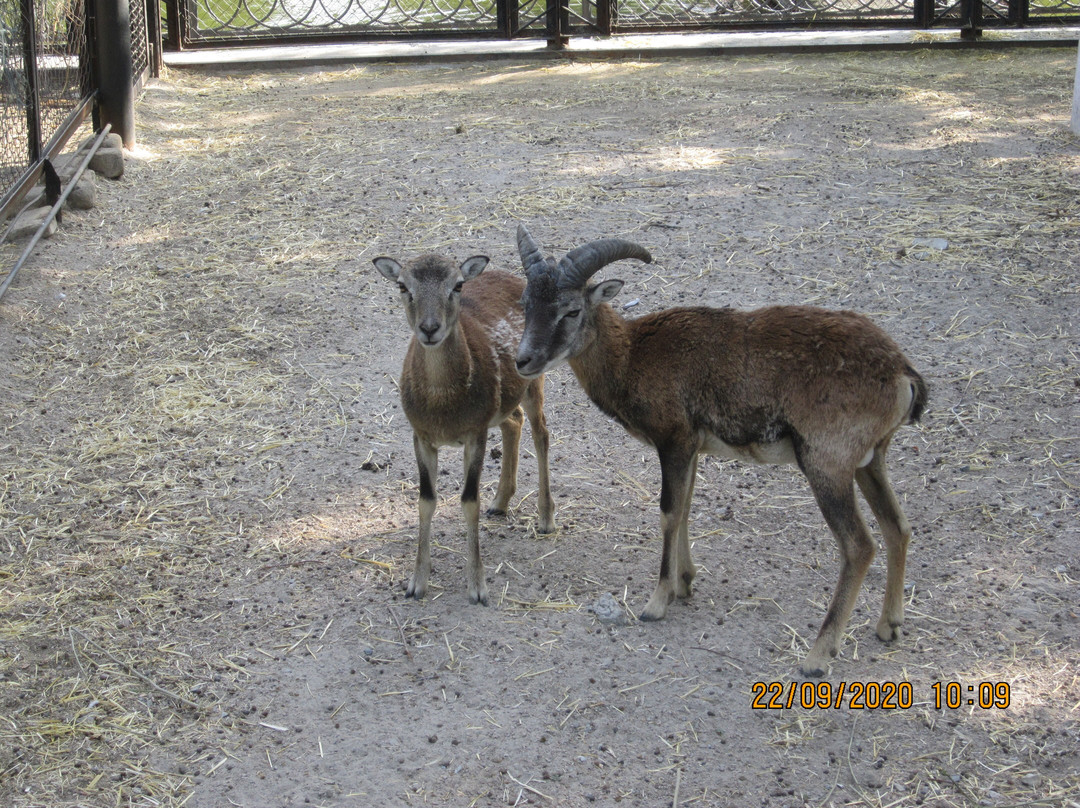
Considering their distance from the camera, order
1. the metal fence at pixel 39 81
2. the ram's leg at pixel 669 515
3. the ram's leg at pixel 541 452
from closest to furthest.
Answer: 1. the ram's leg at pixel 669 515
2. the ram's leg at pixel 541 452
3. the metal fence at pixel 39 81

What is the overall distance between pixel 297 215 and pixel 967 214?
6.53 metres

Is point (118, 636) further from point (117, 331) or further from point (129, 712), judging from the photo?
point (117, 331)

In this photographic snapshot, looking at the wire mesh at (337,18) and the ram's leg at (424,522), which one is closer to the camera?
the ram's leg at (424,522)

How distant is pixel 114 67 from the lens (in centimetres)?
1244

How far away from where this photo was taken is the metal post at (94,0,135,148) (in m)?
12.4

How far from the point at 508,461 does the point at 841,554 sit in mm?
2390

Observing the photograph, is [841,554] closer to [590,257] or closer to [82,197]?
[590,257]

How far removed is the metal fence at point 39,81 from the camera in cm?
997

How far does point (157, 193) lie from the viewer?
11812mm

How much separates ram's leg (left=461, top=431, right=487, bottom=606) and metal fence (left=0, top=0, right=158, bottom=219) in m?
5.57

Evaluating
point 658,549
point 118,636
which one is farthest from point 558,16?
point 118,636


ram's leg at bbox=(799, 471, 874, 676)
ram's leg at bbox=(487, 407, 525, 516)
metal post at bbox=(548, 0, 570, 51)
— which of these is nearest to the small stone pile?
ram's leg at bbox=(487, 407, 525, 516)
